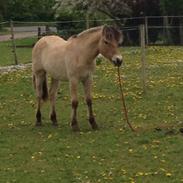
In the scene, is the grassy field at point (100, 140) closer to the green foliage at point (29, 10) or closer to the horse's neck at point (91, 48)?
the horse's neck at point (91, 48)

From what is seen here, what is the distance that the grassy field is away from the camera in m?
7.66

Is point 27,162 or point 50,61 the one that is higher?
point 50,61

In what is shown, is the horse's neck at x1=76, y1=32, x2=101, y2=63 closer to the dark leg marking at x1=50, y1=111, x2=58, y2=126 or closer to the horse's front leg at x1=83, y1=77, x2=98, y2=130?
the horse's front leg at x1=83, y1=77, x2=98, y2=130

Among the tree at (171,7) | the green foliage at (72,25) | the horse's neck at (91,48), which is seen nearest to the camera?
the horse's neck at (91,48)

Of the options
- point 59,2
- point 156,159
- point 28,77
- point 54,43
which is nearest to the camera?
point 156,159

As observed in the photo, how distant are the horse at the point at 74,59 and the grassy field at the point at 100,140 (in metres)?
0.54

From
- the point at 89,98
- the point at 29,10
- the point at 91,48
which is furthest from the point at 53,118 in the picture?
the point at 29,10

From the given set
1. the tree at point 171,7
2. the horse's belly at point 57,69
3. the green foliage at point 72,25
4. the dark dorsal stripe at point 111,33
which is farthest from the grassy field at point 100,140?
the green foliage at point 72,25

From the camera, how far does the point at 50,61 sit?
Result: 1118 cm

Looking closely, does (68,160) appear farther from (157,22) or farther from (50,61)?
(157,22)

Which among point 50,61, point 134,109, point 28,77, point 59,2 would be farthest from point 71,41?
point 59,2

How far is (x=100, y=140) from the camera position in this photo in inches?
379

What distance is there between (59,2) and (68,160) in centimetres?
3457

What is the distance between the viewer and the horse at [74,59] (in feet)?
33.2
